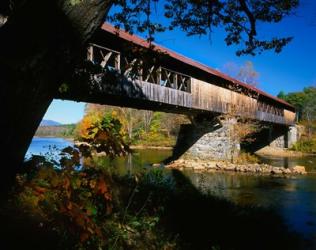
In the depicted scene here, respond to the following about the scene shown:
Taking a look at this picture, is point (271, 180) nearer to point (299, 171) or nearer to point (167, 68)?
Result: point (299, 171)

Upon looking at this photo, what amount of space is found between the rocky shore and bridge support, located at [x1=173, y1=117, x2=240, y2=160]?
91cm

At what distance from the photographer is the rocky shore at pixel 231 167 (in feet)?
59.4

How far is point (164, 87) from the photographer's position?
51.2ft

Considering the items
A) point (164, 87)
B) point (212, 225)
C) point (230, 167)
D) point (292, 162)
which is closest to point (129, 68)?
point (164, 87)

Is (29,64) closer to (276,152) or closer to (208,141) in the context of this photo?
(208,141)

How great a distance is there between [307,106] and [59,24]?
5782 centimetres

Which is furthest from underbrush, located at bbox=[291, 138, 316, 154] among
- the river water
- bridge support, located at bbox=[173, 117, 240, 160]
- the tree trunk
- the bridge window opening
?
the tree trunk

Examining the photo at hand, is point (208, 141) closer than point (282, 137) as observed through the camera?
Yes

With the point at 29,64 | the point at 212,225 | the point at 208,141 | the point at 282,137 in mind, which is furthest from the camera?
the point at 282,137

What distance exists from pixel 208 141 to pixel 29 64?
20788mm

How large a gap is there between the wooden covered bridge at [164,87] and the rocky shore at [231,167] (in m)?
3.16

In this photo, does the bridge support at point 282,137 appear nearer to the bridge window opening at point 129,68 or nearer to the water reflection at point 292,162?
the water reflection at point 292,162

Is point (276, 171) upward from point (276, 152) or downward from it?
downward

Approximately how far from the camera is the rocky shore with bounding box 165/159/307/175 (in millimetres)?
18109
